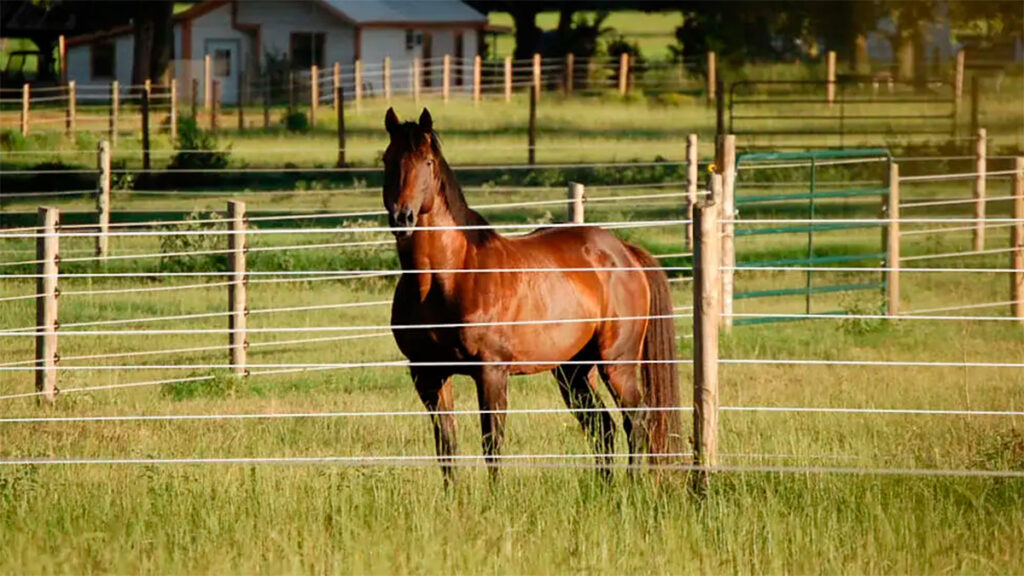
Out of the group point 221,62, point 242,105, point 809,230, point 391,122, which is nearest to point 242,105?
point 242,105

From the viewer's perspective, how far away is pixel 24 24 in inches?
2121

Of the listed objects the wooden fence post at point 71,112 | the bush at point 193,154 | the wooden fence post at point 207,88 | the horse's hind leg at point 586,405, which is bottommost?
the horse's hind leg at point 586,405

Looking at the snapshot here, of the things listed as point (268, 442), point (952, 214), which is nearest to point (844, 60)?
point (952, 214)

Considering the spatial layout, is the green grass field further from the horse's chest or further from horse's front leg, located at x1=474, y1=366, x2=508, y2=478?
the horse's chest

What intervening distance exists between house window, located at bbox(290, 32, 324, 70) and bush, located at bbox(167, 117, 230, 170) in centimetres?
1971

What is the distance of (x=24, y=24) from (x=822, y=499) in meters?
48.5

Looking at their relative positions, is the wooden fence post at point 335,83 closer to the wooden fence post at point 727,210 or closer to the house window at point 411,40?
the house window at point 411,40

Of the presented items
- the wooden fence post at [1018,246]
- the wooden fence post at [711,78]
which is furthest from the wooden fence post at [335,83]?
the wooden fence post at [1018,246]

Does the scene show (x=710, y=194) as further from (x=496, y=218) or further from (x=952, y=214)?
(x=952, y=214)

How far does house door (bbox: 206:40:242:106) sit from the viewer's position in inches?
2191

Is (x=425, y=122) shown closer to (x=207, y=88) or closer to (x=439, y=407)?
(x=439, y=407)

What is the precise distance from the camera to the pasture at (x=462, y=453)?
801 centimetres

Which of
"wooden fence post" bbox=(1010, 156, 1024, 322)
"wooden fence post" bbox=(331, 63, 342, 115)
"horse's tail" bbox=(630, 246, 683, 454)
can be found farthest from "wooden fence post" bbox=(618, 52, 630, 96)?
"horse's tail" bbox=(630, 246, 683, 454)

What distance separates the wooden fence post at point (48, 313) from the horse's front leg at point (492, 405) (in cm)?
437
